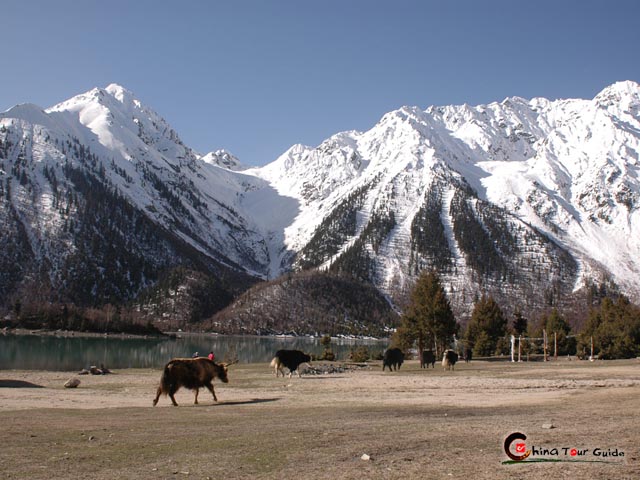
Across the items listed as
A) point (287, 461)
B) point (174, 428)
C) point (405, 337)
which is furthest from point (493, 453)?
point (405, 337)

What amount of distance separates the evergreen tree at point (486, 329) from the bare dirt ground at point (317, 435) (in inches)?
2490

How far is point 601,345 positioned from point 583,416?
68.1m

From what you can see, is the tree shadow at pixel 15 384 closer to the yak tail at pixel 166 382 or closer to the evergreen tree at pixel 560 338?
the yak tail at pixel 166 382

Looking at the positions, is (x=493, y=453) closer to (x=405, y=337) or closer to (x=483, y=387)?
(x=483, y=387)

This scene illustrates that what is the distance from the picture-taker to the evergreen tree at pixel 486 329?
9025cm

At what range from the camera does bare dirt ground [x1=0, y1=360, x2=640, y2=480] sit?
11461 millimetres

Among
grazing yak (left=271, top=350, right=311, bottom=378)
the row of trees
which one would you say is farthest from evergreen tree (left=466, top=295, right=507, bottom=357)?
grazing yak (left=271, top=350, right=311, bottom=378)

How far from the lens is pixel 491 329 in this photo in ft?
307

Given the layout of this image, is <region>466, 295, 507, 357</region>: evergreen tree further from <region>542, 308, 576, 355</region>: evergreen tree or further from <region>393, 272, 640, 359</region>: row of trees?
<region>542, 308, 576, 355</region>: evergreen tree

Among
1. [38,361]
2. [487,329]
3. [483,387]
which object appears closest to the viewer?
[483,387]

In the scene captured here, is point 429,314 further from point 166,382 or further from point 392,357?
Answer: point 166,382

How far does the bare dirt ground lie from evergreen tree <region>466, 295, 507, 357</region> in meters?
63.2

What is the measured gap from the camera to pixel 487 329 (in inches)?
3676

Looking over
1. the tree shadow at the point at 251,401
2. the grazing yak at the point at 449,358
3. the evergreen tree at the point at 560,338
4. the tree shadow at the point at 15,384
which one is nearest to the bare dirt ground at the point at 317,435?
the tree shadow at the point at 251,401
